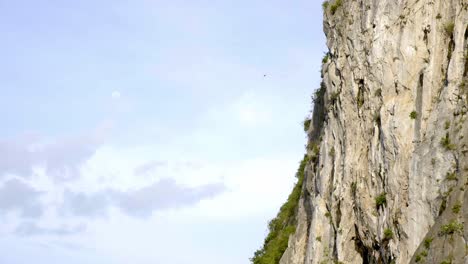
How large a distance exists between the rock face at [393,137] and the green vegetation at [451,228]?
1.5 inches

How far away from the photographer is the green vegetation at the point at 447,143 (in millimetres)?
32938

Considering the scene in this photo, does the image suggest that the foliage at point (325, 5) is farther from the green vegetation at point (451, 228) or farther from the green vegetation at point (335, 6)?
the green vegetation at point (451, 228)

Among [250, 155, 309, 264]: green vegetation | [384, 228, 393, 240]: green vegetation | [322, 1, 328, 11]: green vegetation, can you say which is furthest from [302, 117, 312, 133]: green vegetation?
[384, 228, 393, 240]: green vegetation

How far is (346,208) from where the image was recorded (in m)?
38.4

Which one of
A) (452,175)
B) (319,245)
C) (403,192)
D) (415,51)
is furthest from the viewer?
(319,245)

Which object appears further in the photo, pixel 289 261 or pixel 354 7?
pixel 289 261

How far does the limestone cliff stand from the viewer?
32.8m

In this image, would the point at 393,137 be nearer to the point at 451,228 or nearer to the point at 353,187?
the point at 353,187

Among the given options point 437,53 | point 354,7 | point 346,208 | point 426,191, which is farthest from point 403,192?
point 354,7

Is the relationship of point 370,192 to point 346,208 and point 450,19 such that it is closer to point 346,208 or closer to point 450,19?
point 346,208

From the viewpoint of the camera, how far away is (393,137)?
35.8 m

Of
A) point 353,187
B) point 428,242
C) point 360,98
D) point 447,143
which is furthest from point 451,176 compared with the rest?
point 360,98

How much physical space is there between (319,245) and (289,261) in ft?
18.4

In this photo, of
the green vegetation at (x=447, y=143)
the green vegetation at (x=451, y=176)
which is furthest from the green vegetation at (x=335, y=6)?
the green vegetation at (x=451, y=176)
